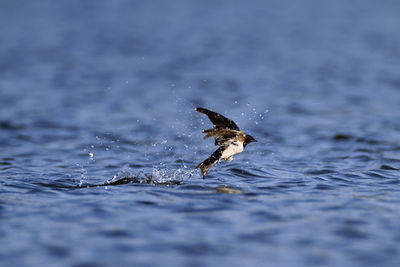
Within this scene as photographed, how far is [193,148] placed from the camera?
11484mm

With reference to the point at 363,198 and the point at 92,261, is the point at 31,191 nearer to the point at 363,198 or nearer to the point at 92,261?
the point at 92,261

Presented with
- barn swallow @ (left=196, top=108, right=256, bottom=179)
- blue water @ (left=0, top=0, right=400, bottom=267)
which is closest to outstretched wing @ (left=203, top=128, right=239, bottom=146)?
barn swallow @ (left=196, top=108, right=256, bottom=179)

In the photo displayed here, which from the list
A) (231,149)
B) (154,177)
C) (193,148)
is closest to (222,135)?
(231,149)

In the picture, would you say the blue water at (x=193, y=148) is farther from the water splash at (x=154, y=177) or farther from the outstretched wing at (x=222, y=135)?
the outstretched wing at (x=222, y=135)

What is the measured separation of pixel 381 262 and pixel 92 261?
263 centimetres

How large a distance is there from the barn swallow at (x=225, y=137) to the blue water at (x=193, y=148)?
44cm

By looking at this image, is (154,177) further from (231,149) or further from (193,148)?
(193,148)

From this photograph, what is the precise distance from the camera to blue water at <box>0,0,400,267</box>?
245 inches

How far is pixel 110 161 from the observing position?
10453mm

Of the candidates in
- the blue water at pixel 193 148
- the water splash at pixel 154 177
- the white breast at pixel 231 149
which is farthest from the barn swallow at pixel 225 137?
the water splash at pixel 154 177

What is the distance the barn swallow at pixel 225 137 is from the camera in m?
7.88

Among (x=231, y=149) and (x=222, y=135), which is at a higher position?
(x=222, y=135)

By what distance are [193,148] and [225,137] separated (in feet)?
11.3

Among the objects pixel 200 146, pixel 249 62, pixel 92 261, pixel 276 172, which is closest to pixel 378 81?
pixel 249 62
